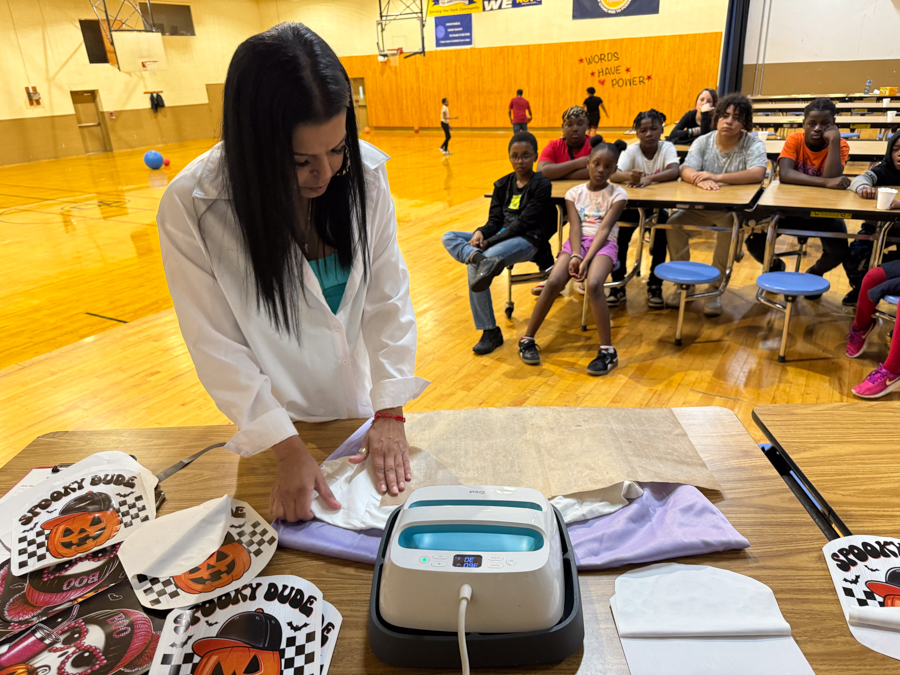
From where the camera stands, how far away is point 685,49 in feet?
40.0

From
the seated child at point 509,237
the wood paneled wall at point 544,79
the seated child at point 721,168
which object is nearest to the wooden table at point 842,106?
the wood paneled wall at point 544,79

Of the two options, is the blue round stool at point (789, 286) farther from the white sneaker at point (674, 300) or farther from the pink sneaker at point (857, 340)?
the white sneaker at point (674, 300)

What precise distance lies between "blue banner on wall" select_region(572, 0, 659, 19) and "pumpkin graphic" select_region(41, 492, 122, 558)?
14.2 metres

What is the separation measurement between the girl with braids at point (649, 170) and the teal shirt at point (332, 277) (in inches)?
119

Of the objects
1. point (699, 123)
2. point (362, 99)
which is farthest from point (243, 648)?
point (362, 99)

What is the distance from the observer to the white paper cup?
3.05m

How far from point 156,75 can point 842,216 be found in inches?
628

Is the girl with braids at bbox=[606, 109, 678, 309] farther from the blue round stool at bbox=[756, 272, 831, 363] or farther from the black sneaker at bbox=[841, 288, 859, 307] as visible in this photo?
the black sneaker at bbox=[841, 288, 859, 307]

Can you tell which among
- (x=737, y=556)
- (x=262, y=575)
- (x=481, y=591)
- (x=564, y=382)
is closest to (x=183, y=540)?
(x=262, y=575)

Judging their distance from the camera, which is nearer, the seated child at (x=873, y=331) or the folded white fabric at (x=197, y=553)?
the folded white fabric at (x=197, y=553)

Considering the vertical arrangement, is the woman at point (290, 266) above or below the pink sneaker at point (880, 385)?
above

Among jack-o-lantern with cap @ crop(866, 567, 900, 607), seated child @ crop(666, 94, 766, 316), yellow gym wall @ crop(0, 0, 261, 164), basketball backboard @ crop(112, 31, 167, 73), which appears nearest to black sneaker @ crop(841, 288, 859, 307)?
seated child @ crop(666, 94, 766, 316)

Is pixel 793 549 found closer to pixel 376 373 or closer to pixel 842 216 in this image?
pixel 376 373

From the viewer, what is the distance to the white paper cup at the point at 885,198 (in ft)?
10.0
